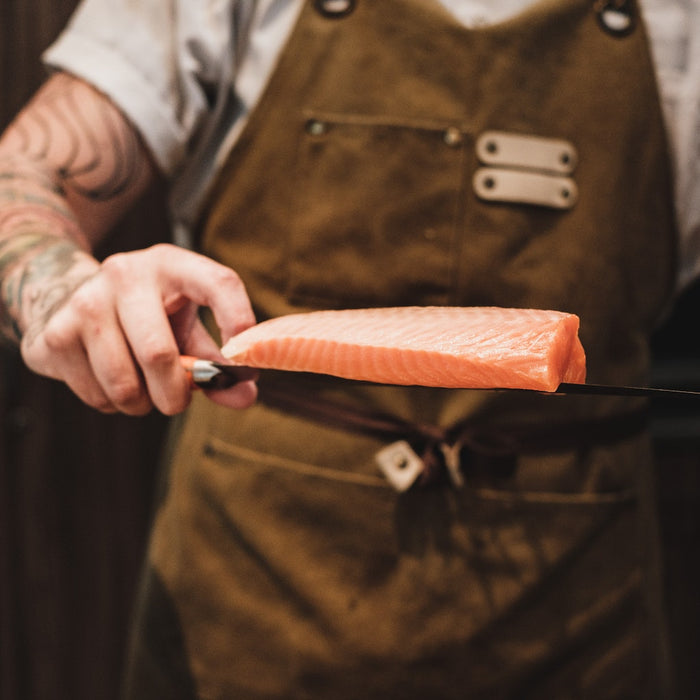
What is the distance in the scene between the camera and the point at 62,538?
1.49 metres

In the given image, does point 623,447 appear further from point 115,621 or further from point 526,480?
point 115,621

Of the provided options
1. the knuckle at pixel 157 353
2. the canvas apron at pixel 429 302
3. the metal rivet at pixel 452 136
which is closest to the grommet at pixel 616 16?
the canvas apron at pixel 429 302

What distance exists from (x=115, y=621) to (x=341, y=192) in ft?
3.65

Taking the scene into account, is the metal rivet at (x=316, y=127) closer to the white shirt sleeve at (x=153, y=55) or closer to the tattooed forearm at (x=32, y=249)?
the white shirt sleeve at (x=153, y=55)

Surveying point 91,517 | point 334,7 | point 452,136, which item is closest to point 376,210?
point 452,136

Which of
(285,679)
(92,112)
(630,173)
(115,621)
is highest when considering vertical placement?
(92,112)

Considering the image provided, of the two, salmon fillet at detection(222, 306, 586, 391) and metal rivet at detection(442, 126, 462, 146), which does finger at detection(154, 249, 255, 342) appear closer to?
salmon fillet at detection(222, 306, 586, 391)

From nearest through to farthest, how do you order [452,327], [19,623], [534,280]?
[452,327] → [534,280] → [19,623]

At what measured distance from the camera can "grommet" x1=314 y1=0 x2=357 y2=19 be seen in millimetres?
927

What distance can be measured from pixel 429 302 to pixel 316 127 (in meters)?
0.27

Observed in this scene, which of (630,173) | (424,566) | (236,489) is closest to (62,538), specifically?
(236,489)

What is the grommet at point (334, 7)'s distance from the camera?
0.93 m

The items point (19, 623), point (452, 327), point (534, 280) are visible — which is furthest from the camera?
point (19, 623)

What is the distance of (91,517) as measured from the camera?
1.50 meters
